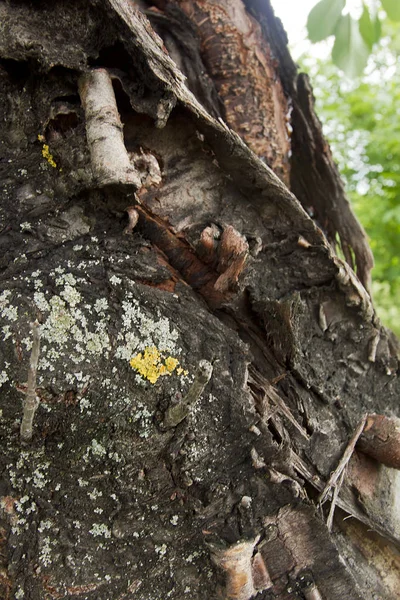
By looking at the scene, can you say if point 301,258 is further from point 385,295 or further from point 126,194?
point 385,295

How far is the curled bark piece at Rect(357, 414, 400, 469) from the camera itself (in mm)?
1421

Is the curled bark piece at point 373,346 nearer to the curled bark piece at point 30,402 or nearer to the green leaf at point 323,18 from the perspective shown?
the curled bark piece at point 30,402

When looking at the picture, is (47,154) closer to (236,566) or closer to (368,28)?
(236,566)

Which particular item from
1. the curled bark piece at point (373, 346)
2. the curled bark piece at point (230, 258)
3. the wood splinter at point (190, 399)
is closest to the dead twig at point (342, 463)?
the curled bark piece at point (373, 346)

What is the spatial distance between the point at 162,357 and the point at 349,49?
1.73m

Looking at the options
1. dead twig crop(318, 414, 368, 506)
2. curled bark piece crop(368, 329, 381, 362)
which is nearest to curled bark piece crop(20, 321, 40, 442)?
dead twig crop(318, 414, 368, 506)

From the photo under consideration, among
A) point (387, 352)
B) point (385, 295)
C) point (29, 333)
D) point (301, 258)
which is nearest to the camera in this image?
point (29, 333)

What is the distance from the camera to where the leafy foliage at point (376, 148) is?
8219 mm

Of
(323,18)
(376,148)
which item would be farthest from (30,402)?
(376,148)

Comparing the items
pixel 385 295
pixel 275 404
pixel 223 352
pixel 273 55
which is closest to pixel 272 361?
pixel 275 404

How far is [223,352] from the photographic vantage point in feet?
4.13

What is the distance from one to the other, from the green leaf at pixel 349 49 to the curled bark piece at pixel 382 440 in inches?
61.3

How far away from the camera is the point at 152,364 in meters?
1.18

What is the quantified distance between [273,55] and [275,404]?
1.44m
